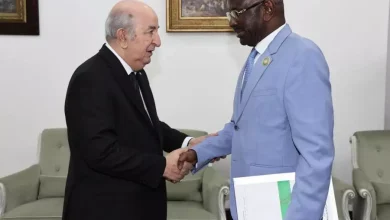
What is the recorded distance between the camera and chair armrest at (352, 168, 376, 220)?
324cm

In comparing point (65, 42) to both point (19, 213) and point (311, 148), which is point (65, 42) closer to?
point (19, 213)

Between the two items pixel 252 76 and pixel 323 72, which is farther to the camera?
pixel 252 76

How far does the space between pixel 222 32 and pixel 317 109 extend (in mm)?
2629

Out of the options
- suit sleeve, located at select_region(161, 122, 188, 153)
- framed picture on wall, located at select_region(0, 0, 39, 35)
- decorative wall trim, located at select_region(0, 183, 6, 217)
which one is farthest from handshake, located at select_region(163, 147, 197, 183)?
framed picture on wall, located at select_region(0, 0, 39, 35)

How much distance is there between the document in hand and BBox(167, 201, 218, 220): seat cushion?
1.72m

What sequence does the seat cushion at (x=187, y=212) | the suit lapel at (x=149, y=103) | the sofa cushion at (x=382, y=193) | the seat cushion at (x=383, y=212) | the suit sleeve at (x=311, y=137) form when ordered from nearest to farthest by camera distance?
the suit sleeve at (x=311, y=137) < the suit lapel at (x=149, y=103) < the seat cushion at (x=187, y=212) < the seat cushion at (x=383, y=212) < the sofa cushion at (x=382, y=193)

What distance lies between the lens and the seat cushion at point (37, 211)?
10.6ft

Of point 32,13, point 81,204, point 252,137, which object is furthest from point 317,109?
point 32,13

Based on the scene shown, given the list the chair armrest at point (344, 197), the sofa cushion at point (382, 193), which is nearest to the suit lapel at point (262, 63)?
the chair armrest at point (344, 197)

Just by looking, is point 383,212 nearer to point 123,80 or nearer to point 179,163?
point 179,163

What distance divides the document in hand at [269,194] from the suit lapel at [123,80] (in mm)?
675

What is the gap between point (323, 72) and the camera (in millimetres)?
1501

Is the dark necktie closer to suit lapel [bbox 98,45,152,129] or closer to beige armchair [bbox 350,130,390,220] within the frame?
suit lapel [bbox 98,45,152,129]

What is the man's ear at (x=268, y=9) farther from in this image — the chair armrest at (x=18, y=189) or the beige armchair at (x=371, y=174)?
the chair armrest at (x=18, y=189)
